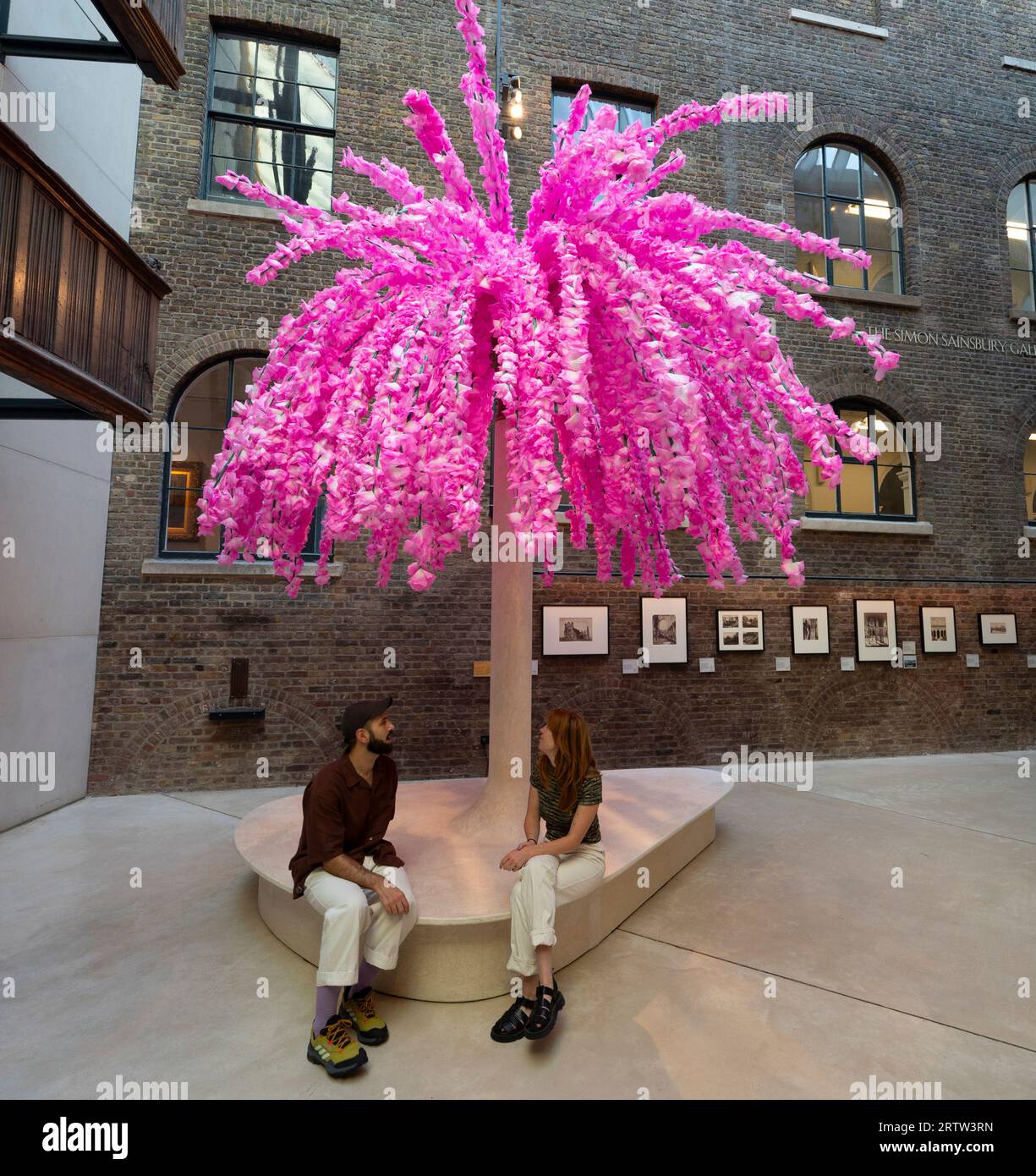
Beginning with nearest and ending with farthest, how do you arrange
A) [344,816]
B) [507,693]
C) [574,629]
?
1. [344,816]
2. [507,693]
3. [574,629]

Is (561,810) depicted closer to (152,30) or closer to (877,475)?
(152,30)

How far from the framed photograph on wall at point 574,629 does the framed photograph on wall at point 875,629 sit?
3109 millimetres

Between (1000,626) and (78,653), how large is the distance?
994 cm

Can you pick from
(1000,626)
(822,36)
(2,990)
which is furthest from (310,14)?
(1000,626)

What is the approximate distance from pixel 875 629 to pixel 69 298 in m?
7.95

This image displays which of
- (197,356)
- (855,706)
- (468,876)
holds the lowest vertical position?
(468,876)

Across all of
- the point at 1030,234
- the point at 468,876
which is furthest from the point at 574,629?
the point at 1030,234

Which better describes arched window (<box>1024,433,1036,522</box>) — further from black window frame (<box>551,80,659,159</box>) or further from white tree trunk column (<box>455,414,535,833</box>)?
white tree trunk column (<box>455,414,535,833</box>)

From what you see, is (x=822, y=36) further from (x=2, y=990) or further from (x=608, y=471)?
(x=2, y=990)

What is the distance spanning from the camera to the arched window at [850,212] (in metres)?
8.03

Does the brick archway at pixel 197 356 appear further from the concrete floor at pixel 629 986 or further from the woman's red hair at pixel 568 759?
the woman's red hair at pixel 568 759

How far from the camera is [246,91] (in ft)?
21.6

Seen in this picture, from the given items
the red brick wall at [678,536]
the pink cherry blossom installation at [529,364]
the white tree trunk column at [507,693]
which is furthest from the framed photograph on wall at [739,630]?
the white tree trunk column at [507,693]

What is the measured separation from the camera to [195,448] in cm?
629
